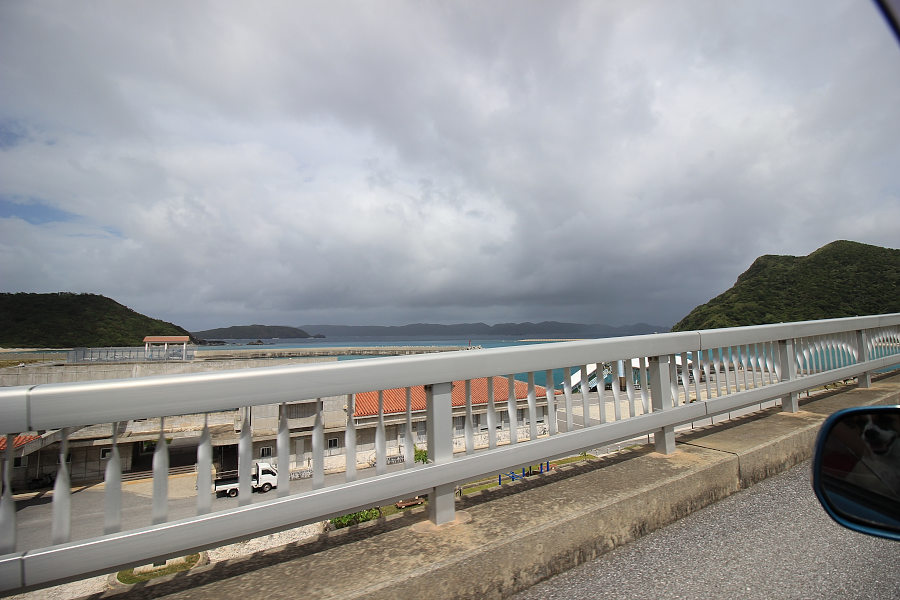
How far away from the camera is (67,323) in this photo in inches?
3014

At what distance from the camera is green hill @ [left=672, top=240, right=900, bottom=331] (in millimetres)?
61531

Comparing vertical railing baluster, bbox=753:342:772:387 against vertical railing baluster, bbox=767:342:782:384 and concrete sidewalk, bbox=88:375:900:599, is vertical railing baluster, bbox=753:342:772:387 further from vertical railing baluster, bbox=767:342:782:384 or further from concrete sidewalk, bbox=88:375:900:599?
concrete sidewalk, bbox=88:375:900:599

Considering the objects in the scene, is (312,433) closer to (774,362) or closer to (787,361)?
(774,362)

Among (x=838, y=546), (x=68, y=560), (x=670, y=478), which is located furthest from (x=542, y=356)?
(x=68, y=560)

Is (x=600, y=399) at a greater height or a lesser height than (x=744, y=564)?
greater

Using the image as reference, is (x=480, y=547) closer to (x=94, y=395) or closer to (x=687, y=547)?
(x=687, y=547)

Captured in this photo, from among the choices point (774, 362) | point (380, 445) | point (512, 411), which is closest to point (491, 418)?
point (512, 411)

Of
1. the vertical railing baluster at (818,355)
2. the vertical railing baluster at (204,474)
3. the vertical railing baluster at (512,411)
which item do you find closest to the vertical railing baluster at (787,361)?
the vertical railing baluster at (818,355)

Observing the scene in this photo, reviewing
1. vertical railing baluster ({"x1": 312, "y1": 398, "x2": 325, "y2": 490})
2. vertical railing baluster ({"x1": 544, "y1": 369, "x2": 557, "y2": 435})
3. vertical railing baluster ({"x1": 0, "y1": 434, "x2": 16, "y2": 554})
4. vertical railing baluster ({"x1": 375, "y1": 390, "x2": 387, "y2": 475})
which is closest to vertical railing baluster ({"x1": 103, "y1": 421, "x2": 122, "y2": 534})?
vertical railing baluster ({"x1": 0, "y1": 434, "x2": 16, "y2": 554})

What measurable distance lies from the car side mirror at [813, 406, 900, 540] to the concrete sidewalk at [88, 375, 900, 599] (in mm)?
1039

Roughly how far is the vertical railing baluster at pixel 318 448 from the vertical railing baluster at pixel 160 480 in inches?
20.5

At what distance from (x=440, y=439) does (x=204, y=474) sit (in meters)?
1.01

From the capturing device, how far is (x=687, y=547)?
222cm

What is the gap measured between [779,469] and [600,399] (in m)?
2.02
